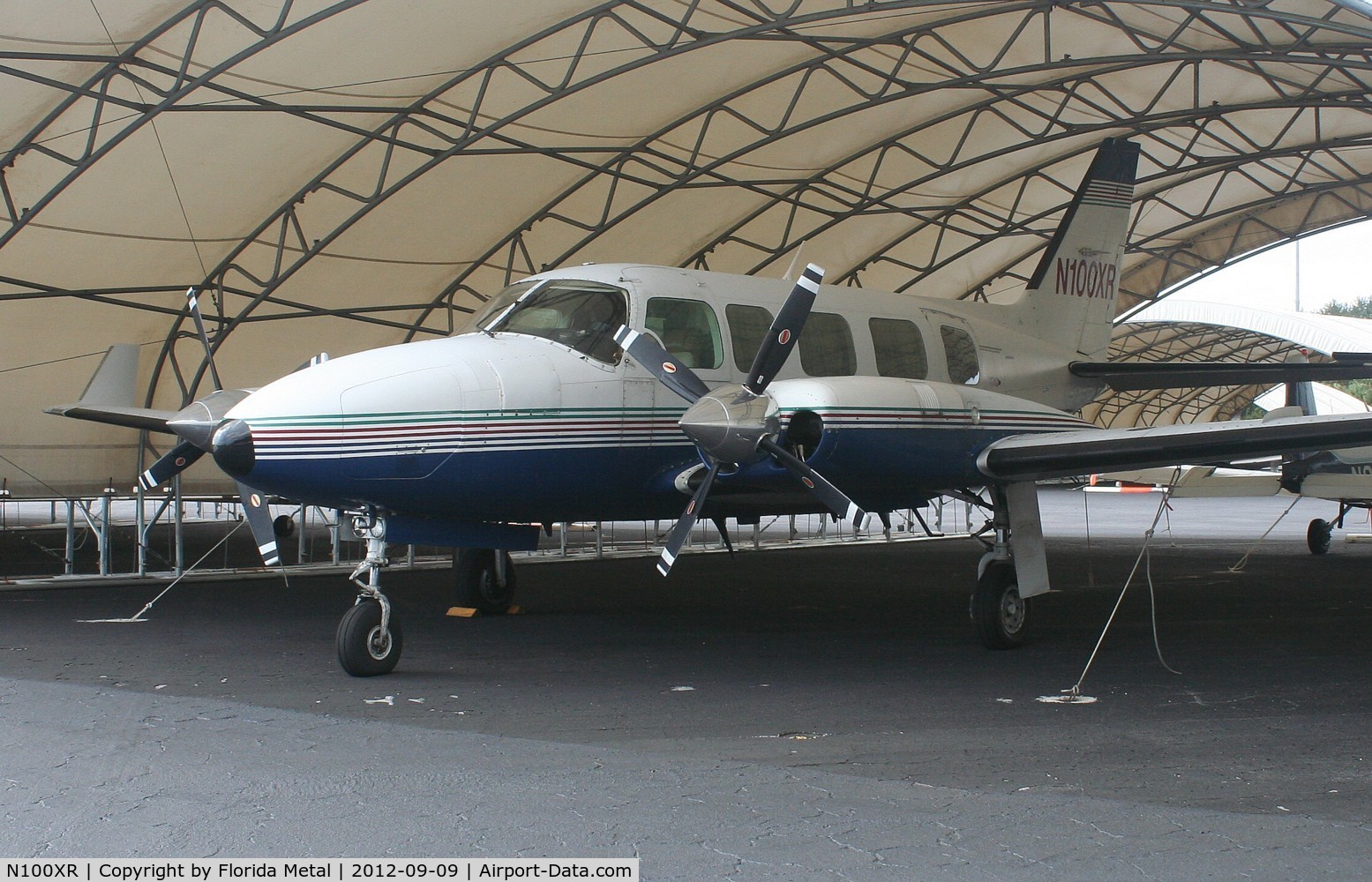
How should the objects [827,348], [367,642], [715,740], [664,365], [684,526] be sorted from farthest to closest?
[827,348]
[664,365]
[684,526]
[367,642]
[715,740]

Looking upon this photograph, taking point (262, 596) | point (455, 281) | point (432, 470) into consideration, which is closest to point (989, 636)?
point (432, 470)

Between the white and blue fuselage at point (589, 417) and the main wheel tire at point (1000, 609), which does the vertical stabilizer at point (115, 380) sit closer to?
the white and blue fuselage at point (589, 417)

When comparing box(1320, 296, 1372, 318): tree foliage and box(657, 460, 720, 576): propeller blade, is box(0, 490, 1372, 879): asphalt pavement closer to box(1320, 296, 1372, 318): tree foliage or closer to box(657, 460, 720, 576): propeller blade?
box(657, 460, 720, 576): propeller blade

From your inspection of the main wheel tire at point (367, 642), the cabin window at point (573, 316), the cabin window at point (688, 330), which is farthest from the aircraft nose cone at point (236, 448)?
the cabin window at point (688, 330)

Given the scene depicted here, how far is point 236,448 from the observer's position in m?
8.27

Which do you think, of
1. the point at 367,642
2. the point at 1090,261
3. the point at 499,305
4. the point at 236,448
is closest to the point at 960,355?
the point at 1090,261

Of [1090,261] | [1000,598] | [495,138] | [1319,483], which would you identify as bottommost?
[1319,483]

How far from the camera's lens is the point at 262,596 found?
48.8 feet

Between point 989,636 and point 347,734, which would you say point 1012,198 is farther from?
point 347,734

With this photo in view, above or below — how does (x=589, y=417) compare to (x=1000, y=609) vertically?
above

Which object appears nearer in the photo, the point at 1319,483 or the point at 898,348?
→ the point at 898,348

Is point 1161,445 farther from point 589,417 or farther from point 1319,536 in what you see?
point 1319,536

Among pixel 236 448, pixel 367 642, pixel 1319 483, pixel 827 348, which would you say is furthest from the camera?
pixel 1319 483

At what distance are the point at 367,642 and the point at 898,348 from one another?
6.23 metres
